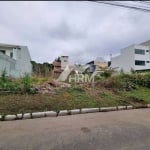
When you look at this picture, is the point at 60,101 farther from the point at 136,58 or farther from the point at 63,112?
the point at 136,58

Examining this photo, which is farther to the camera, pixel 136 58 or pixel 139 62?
pixel 139 62

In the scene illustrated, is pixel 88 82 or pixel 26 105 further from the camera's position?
pixel 88 82

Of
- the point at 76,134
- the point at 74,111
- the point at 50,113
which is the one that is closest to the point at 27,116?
the point at 50,113

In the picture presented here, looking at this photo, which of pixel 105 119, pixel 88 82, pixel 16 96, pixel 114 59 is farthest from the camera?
pixel 114 59

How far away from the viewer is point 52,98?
24.3 feet

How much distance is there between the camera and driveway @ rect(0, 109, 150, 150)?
3636 millimetres

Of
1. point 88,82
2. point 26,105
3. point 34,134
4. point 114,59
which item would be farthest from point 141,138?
point 114,59

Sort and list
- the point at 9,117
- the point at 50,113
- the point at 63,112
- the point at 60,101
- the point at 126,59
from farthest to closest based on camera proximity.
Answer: the point at 126,59 < the point at 60,101 < the point at 63,112 < the point at 50,113 < the point at 9,117

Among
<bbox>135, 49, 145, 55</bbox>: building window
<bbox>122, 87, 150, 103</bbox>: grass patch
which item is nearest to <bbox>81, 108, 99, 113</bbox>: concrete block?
<bbox>122, 87, 150, 103</bbox>: grass patch

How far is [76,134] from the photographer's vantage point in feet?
13.8

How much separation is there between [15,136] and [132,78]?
9.99 meters

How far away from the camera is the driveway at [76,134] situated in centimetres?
364

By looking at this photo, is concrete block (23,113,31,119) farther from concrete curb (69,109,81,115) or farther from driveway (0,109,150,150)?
concrete curb (69,109,81,115)

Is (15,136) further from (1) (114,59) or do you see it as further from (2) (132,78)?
(1) (114,59)
